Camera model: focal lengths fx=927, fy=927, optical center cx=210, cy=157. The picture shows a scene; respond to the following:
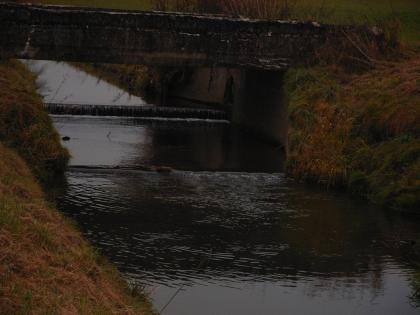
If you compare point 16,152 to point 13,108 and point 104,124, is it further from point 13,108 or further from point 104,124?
point 104,124

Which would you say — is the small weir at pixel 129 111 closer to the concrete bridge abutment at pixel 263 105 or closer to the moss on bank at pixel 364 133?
the concrete bridge abutment at pixel 263 105

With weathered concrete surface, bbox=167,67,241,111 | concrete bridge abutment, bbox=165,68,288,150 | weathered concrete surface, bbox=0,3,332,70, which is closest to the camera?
weathered concrete surface, bbox=0,3,332,70

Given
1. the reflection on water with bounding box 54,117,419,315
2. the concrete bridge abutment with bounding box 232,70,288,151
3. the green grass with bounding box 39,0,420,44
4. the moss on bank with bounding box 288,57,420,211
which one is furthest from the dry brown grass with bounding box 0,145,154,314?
the green grass with bounding box 39,0,420,44

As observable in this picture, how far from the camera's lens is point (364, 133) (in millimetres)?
23500

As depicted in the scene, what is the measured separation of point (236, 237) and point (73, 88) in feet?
82.3

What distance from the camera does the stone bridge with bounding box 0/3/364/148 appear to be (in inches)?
1003

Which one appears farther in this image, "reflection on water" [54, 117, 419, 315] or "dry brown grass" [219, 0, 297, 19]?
"dry brown grass" [219, 0, 297, 19]

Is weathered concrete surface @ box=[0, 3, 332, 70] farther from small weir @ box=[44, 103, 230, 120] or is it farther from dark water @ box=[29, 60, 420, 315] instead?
small weir @ box=[44, 103, 230, 120]

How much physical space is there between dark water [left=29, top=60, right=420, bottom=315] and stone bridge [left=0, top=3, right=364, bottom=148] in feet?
8.87

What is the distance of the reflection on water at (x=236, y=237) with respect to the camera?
13.8 meters

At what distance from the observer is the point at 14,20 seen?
25.4 metres

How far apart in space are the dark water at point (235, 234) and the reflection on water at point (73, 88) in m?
10.8

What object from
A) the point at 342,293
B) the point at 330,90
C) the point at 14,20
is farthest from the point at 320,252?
the point at 14,20

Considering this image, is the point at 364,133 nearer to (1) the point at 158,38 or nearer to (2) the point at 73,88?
(1) the point at 158,38
